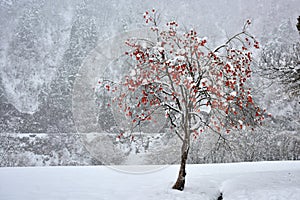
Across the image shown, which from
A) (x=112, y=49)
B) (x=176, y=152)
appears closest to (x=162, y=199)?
(x=176, y=152)

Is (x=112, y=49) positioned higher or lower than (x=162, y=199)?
higher

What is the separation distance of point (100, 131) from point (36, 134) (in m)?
6.70

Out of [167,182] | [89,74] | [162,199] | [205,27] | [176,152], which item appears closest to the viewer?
[162,199]

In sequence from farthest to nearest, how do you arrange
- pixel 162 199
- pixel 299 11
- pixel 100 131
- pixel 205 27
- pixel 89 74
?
pixel 205 27, pixel 299 11, pixel 89 74, pixel 100 131, pixel 162 199

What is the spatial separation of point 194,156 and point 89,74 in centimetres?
1411

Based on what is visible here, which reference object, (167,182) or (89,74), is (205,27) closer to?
(89,74)

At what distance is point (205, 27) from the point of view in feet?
98.1

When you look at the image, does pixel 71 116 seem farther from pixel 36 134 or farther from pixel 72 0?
pixel 72 0

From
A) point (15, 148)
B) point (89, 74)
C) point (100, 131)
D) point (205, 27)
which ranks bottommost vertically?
point (15, 148)

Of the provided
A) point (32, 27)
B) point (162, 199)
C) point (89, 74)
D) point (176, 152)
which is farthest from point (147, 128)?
point (32, 27)

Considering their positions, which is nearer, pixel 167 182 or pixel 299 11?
pixel 167 182

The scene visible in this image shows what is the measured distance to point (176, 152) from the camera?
1440cm

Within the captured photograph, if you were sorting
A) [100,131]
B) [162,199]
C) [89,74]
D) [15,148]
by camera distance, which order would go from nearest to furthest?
[162,199] < [100,131] < [15,148] < [89,74]

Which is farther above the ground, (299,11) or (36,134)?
(299,11)
